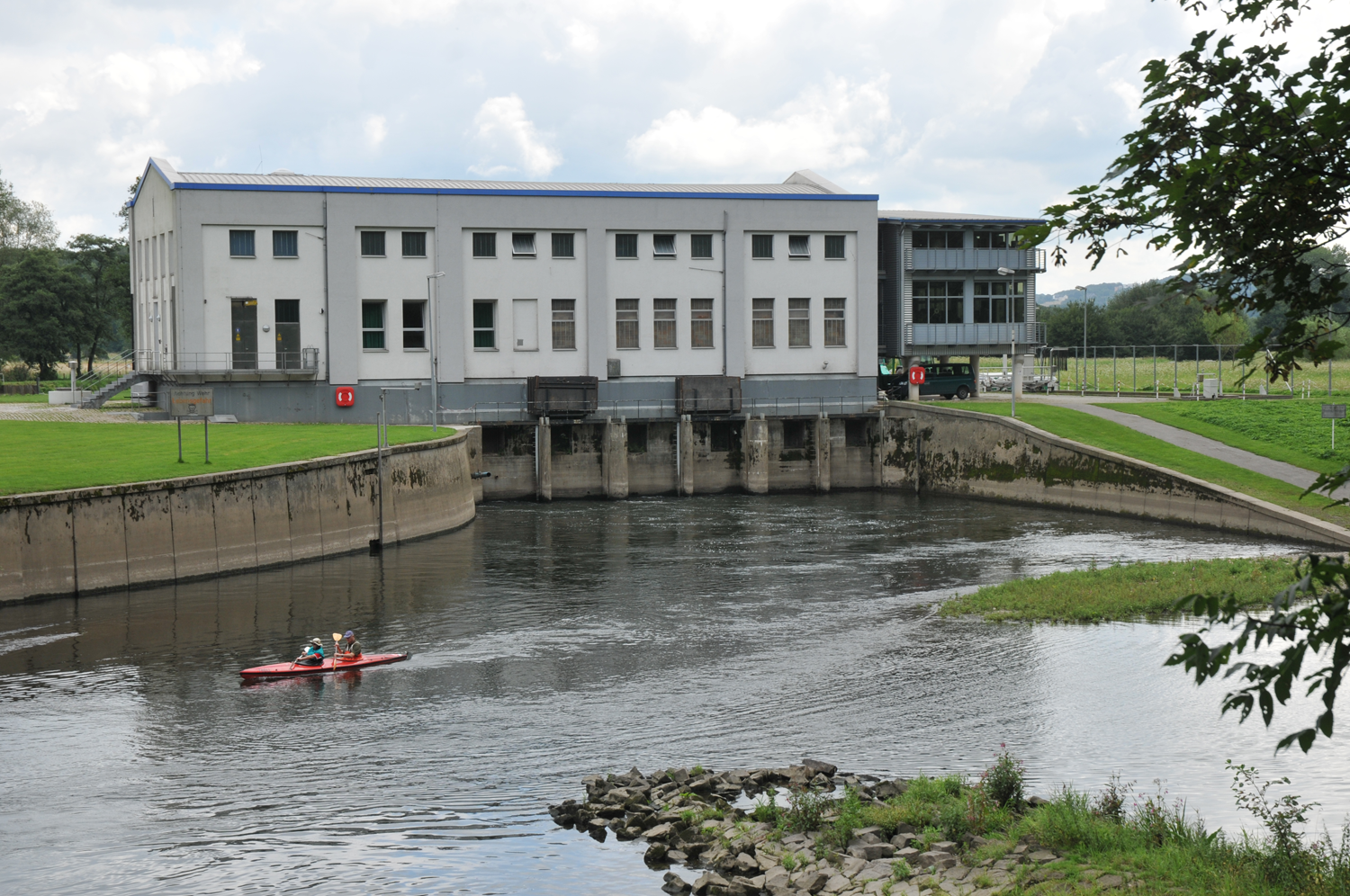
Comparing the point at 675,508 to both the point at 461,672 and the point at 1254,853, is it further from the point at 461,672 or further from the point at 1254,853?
the point at 1254,853

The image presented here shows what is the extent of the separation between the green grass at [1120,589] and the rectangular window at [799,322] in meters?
37.8

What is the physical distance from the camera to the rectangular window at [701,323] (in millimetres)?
70562

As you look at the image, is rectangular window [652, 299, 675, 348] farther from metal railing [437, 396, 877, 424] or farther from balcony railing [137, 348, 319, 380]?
balcony railing [137, 348, 319, 380]

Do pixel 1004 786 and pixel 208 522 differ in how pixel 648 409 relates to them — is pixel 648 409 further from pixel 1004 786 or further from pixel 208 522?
pixel 1004 786

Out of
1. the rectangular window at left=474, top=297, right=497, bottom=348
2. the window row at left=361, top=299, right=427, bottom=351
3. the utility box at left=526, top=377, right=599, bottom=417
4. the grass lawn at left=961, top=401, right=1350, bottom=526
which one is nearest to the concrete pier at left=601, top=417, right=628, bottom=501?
the utility box at left=526, top=377, right=599, bottom=417

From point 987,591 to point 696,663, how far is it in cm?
1054

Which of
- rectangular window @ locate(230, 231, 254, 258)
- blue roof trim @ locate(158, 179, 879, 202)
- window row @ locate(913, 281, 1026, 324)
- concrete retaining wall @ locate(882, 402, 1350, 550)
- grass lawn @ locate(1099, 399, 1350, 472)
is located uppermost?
blue roof trim @ locate(158, 179, 879, 202)

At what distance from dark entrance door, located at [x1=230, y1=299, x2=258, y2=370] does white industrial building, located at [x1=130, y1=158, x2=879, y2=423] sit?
0.33 feet

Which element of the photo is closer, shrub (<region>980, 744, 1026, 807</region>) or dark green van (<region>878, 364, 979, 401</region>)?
shrub (<region>980, 744, 1026, 807</region>)

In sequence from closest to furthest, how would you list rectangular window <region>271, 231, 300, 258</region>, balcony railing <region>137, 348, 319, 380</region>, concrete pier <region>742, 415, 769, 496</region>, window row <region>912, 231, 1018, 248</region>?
balcony railing <region>137, 348, 319, 380</region> < rectangular window <region>271, 231, 300, 258</region> < concrete pier <region>742, 415, 769, 496</region> < window row <region>912, 231, 1018, 248</region>

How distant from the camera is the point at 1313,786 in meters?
18.2

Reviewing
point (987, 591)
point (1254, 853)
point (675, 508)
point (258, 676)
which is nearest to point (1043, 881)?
point (1254, 853)

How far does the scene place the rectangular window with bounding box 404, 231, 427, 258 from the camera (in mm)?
65875

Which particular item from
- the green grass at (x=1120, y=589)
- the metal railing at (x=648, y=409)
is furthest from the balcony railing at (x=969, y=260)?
the green grass at (x=1120, y=589)
